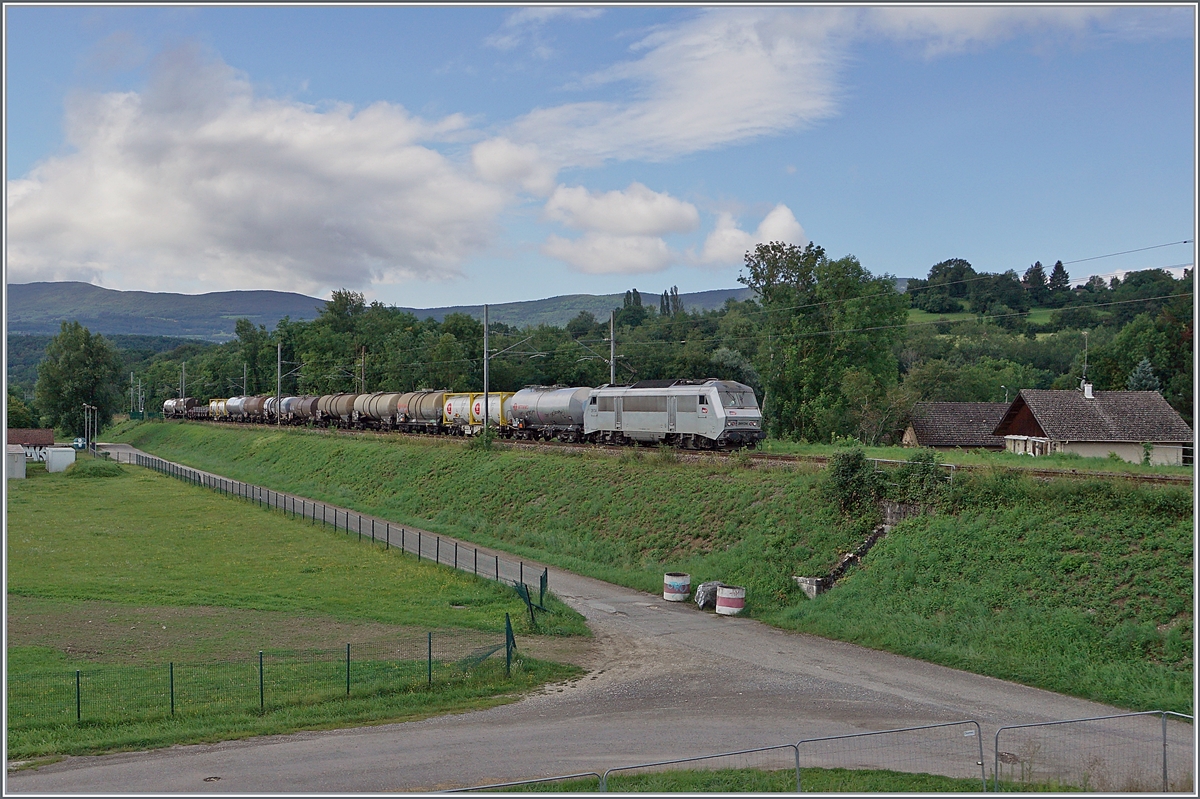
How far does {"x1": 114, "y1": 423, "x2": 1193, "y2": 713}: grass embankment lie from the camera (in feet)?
65.7

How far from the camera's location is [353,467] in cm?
6406

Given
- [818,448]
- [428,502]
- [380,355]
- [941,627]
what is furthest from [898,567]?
[380,355]

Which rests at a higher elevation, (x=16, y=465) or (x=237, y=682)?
(x=16, y=465)

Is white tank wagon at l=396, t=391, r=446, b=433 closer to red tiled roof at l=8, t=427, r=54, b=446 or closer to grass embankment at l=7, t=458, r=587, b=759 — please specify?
grass embankment at l=7, t=458, r=587, b=759

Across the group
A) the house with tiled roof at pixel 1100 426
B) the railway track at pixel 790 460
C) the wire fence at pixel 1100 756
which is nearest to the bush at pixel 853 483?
the railway track at pixel 790 460

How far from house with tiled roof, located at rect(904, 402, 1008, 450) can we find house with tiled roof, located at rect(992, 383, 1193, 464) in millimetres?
10149

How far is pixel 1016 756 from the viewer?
15211 millimetres

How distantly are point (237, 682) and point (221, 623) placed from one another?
259 inches

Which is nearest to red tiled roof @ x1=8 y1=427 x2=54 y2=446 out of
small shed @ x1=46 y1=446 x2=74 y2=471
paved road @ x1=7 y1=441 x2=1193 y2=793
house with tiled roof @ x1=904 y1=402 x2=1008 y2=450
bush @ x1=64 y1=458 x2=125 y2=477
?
small shed @ x1=46 y1=446 x2=74 y2=471

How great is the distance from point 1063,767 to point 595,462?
29.9m

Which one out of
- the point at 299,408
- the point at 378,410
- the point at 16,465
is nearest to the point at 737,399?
the point at 378,410

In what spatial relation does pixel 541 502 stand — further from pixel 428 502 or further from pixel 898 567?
pixel 898 567

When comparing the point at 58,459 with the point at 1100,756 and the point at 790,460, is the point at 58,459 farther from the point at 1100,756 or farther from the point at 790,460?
the point at 1100,756

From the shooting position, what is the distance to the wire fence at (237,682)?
57.2 feet
